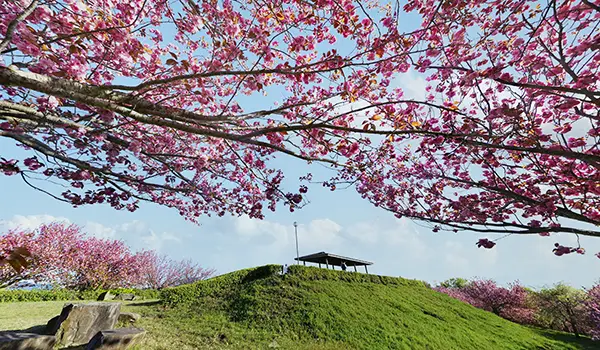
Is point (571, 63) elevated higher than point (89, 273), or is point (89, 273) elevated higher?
point (89, 273)

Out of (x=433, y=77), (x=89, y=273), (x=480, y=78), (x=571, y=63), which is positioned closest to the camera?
(x=571, y=63)

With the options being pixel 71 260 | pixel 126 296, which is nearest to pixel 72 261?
pixel 71 260

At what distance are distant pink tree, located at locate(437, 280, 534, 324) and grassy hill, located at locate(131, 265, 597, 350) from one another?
842cm

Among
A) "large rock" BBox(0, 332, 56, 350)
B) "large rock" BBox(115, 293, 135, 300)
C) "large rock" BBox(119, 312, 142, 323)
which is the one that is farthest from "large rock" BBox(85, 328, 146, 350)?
"large rock" BBox(115, 293, 135, 300)

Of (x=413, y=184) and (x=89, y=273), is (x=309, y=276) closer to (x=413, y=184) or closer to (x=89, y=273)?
(x=413, y=184)

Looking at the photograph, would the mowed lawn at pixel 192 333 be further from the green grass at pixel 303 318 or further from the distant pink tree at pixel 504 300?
the distant pink tree at pixel 504 300

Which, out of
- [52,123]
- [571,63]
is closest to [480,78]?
[571,63]

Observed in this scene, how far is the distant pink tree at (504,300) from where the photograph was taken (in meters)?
22.1

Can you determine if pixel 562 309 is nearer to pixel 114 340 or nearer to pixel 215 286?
pixel 215 286

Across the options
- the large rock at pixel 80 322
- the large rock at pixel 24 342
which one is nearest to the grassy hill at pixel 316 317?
the large rock at pixel 80 322

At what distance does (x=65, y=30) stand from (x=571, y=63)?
5706mm

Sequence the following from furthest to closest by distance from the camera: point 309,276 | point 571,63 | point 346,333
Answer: point 309,276 → point 346,333 → point 571,63

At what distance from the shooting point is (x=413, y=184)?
7098mm

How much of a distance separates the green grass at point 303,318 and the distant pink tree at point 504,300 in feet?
31.0
